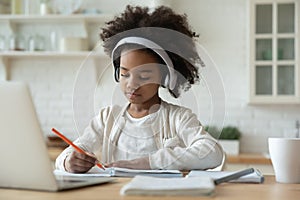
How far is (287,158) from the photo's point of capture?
1.43m

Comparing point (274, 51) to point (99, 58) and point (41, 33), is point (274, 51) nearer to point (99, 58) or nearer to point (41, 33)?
point (99, 58)

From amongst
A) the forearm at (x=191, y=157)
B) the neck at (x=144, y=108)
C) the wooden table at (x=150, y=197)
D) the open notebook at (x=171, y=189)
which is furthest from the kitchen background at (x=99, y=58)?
the open notebook at (x=171, y=189)

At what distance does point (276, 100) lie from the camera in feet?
12.3

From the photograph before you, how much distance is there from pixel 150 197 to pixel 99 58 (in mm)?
3137

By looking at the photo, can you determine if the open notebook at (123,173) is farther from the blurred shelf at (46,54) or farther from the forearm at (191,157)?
the blurred shelf at (46,54)

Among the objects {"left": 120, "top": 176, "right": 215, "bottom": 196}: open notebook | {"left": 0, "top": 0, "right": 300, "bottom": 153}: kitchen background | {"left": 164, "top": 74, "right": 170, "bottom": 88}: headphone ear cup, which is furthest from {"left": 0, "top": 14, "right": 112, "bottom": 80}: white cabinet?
{"left": 120, "top": 176, "right": 215, "bottom": 196}: open notebook

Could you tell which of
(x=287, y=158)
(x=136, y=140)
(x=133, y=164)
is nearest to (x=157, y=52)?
(x=136, y=140)

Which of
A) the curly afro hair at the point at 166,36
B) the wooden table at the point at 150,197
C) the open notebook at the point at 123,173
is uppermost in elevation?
the curly afro hair at the point at 166,36

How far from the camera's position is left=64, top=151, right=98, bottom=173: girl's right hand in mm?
1581

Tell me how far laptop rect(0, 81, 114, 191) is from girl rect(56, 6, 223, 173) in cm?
67

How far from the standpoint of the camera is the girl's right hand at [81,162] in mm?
1581

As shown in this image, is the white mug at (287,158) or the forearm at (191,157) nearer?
the white mug at (287,158)

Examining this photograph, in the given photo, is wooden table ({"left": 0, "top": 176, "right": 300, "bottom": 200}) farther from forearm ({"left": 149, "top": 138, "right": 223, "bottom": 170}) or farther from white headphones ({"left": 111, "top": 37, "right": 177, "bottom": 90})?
white headphones ({"left": 111, "top": 37, "right": 177, "bottom": 90})

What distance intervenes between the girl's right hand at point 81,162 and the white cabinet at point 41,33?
2512 millimetres
